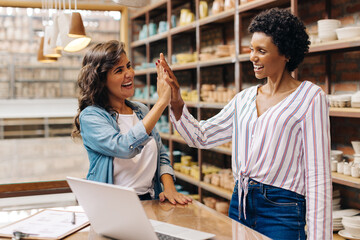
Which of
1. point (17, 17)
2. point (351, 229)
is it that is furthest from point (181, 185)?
point (17, 17)

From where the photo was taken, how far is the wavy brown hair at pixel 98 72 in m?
1.77

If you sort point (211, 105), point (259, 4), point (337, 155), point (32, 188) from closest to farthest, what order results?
→ point (337, 155), point (32, 188), point (259, 4), point (211, 105)

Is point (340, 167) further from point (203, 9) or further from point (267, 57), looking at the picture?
→ point (203, 9)

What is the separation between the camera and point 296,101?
5.10ft

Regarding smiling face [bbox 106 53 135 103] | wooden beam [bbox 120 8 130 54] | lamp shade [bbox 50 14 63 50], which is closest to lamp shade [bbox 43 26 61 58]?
lamp shade [bbox 50 14 63 50]

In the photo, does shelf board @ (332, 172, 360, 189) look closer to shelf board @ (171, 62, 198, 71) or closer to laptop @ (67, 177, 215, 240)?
laptop @ (67, 177, 215, 240)

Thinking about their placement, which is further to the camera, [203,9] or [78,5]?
[78,5]

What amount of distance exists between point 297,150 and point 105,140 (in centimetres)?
75

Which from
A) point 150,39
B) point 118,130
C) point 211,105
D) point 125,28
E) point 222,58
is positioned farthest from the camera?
point 125,28

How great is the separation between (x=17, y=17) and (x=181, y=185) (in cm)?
502

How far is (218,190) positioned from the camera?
3.76 metres

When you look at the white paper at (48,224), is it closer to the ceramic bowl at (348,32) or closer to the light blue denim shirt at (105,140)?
the light blue denim shirt at (105,140)

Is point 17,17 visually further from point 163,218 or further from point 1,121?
point 163,218

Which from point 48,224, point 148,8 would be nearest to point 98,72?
point 48,224
